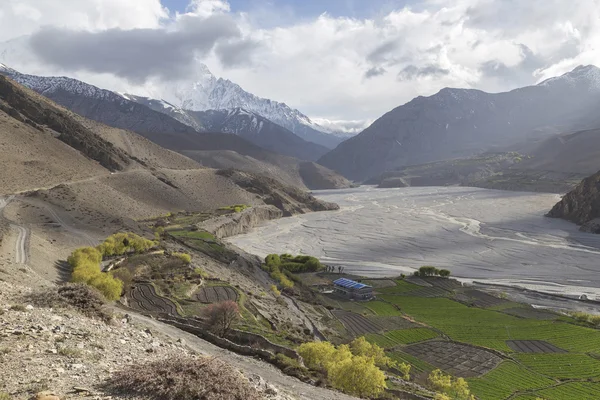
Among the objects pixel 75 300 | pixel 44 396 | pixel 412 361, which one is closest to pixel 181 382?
pixel 44 396

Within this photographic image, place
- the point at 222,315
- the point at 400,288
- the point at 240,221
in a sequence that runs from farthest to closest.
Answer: the point at 240,221, the point at 400,288, the point at 222,315

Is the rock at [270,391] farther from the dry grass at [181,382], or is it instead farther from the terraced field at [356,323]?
the terraced field at [356,323]

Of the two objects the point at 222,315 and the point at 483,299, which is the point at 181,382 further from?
the point at 483,299

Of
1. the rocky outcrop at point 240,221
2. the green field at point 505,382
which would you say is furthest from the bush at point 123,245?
the green field at point 505,382

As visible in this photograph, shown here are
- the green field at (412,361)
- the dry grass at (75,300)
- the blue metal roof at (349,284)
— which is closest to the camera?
the dry grass at (75,300)

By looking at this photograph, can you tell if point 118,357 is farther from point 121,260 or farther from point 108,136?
point 108,136

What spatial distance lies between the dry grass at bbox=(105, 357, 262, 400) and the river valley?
Answer: 75.3 m

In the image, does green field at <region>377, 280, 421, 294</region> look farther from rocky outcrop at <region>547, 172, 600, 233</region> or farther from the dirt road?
rocky outcrop at <region>547, 172, 600, 233</region>

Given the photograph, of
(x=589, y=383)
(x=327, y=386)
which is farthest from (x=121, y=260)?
(x=589, y=383)

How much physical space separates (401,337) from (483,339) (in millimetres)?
9676

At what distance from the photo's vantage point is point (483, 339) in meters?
50.8

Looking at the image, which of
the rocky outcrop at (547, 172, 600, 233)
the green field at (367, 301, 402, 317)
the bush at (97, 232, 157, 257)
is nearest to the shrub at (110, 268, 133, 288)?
→ the bush at (97, 232, 157, 257)

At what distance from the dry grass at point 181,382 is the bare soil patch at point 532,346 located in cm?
4625

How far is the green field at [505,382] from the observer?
37188 millimetres
